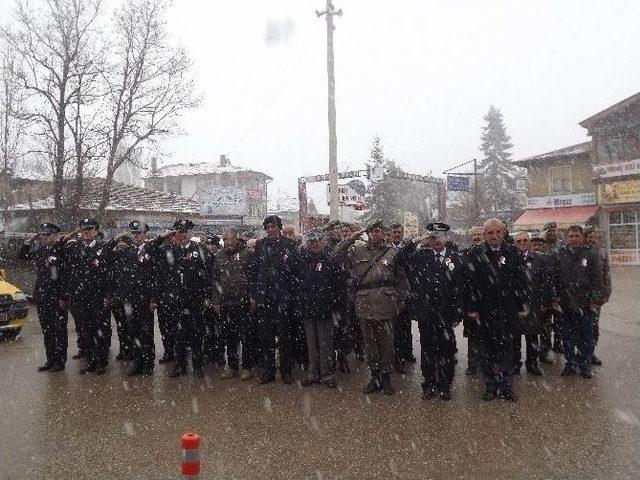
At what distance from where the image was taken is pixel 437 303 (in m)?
5.70

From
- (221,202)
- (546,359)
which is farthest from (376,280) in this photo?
(221,202)

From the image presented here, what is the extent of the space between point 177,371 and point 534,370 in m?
4.50

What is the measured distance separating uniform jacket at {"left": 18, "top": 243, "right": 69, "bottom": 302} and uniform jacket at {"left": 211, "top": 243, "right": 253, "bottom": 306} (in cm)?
216

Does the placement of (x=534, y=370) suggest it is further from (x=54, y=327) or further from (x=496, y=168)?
(x=496, y=168)

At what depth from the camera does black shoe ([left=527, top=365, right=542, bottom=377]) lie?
6645 mm

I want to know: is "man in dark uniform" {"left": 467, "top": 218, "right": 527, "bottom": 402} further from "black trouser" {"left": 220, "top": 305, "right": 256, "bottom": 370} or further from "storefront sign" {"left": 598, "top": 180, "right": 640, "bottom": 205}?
"storefront sign" {"left": 598, "top": 180, "right": 640, "bottom": 205}

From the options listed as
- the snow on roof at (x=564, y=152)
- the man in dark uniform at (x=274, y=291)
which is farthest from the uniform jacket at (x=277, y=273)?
the snow on roof at (x=564, y=152)

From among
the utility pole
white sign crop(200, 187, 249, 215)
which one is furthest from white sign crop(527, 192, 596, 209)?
the utility pole

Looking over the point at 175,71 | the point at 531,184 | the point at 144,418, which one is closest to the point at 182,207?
the point at 175,71

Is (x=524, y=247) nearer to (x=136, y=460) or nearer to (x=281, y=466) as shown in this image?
(x=281, y=466)

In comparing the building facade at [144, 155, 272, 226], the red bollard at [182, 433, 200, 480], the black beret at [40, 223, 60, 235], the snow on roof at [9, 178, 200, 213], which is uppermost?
the building facade at [144, 155, 272, 226]

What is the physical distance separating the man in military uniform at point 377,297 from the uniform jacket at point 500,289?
91 centimetres

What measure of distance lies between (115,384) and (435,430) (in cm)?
397

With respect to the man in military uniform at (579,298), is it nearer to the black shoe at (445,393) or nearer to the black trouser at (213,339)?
the black shoe at (445,393)
